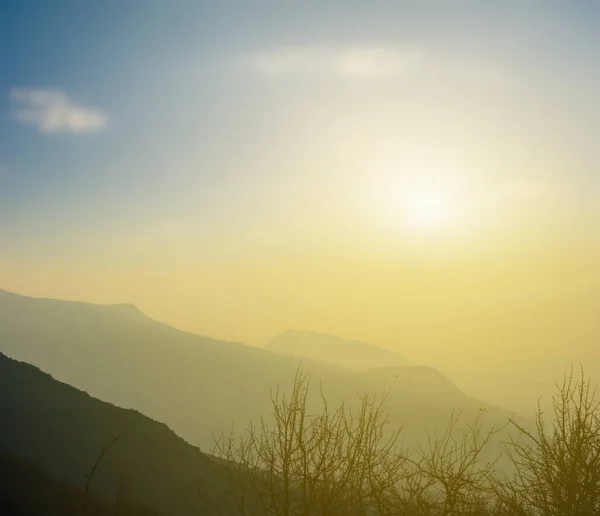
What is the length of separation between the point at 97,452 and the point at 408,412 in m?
147

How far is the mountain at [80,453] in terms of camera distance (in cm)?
3591

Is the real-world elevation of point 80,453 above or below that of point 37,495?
above

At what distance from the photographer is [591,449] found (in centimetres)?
1152

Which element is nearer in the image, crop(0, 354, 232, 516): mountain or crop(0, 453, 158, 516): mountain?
crop(0, 453, 158, 516): mountain

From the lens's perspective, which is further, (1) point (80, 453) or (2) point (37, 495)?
(1) point (80, 453)

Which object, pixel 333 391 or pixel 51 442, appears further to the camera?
pixel 333 391

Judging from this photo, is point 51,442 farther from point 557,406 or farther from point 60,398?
point 557,406

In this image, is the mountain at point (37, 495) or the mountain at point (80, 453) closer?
the mountain at point (37, 495)

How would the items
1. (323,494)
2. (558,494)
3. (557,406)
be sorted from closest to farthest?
1. (323,494)
2. (558,494)
3. (557,406)

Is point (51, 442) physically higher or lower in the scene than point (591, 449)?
lower

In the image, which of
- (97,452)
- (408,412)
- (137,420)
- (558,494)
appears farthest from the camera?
(408,412)

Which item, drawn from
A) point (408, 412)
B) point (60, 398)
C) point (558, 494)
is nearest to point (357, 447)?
point (558, 494)

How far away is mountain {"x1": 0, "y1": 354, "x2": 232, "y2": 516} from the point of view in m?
35.9

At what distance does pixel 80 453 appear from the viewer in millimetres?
44312
